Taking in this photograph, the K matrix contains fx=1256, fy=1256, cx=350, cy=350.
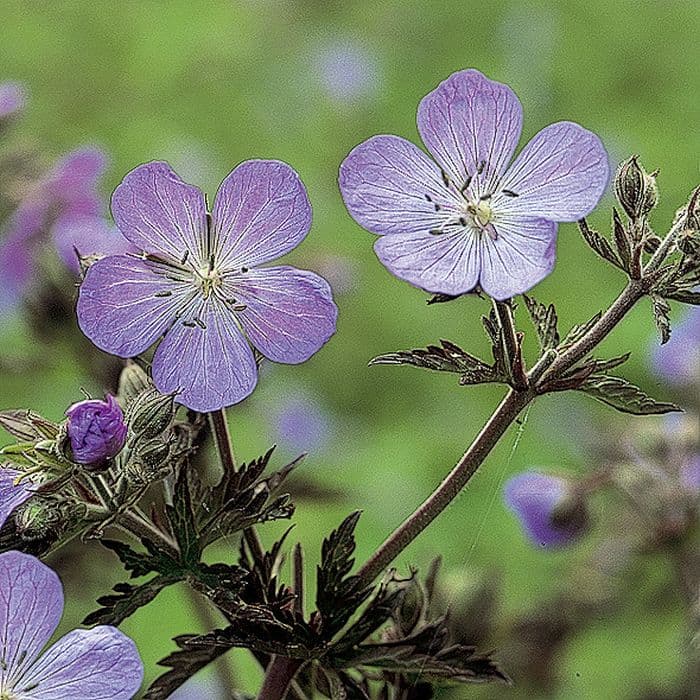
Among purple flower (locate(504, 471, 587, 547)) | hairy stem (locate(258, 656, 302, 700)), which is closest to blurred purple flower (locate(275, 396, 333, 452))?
purple flower (locate(504, 471, 587, 547))

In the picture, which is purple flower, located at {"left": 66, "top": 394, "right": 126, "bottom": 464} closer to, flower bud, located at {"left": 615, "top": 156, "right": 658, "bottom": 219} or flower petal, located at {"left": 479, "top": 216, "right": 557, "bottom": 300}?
flower petal, located at {"left": 479, "top": 216, "right": 557, "bottom": 300}

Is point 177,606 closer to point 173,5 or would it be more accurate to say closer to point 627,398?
point 627,398

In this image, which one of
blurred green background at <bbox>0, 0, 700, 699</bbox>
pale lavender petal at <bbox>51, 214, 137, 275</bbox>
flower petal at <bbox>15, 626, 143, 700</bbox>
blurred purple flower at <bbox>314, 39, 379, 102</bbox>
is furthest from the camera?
blurred purple flower at <bbox>314, 39, 379, 102</bbox>

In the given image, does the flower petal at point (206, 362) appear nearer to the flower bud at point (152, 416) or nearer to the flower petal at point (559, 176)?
the flower bud at point (152, 416)

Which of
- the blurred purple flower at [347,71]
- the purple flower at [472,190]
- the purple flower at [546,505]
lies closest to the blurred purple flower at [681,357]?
the purple flower at [546,505]

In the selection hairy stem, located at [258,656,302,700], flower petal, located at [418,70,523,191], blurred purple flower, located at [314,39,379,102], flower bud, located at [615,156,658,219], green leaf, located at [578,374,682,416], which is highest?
blurred purple flower, located at [314,39,379,102]

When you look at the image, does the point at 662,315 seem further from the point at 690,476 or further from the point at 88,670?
the point at 690,476

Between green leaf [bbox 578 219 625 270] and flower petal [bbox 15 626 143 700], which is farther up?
green leaf [bbox 578 219 625 270]
